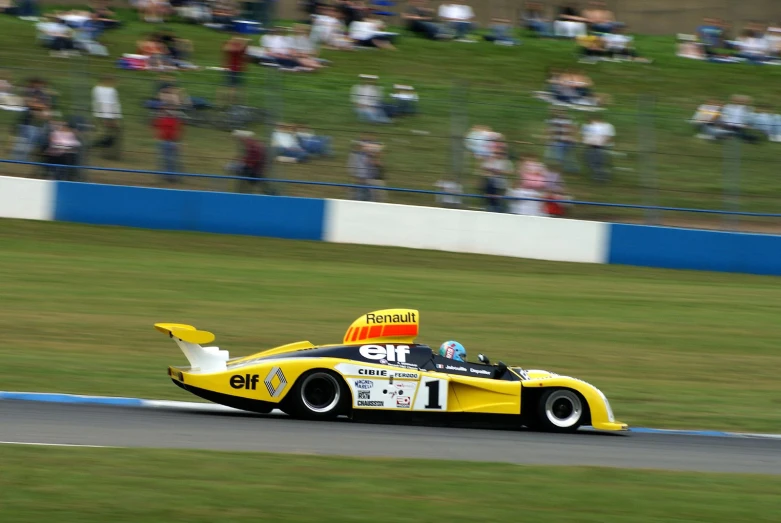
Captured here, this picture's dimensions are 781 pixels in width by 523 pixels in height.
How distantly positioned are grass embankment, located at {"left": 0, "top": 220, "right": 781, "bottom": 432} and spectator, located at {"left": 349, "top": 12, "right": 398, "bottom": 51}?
6.59 m

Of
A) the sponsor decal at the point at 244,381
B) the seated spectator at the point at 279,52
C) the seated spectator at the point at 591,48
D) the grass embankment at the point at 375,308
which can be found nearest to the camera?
the sponsor decal at the point at 244,381

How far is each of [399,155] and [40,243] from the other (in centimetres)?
569

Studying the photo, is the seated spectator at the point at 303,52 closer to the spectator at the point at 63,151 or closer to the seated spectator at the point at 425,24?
the seated spectator at the point at 425,24

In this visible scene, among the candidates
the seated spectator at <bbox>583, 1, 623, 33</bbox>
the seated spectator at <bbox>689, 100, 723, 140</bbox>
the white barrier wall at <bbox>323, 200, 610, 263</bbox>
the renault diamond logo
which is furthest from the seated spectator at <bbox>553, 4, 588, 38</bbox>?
the renault diamond logo

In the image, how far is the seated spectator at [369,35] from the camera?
70.5 ft

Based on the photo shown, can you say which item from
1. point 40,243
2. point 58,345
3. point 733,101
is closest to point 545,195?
point 733,101

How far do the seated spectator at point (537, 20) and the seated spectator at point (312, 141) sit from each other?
28.5ft

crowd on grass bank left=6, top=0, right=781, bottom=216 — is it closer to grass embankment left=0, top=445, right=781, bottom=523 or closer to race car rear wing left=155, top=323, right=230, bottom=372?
race car rear wing left=155, top=323, right=230, bottom=372

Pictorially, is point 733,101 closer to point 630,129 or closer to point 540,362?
point 630,129

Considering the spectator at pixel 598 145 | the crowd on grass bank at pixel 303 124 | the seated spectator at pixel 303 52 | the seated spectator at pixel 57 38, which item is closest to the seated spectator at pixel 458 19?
the crowd on grass bank at pixel 303 124

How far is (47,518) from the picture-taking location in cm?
506

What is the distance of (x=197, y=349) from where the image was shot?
26.0 ft

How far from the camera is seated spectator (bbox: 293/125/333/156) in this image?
55.8 feet

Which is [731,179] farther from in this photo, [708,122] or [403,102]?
[403,102]
